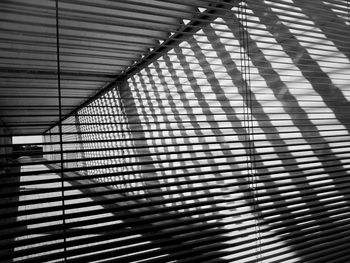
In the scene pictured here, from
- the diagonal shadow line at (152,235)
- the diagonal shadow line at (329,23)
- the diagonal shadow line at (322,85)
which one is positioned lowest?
the diagonal shadow line at (152,235)

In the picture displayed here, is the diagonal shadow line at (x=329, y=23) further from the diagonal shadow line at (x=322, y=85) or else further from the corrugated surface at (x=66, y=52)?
the corrugated surface at (x=66, y=52)

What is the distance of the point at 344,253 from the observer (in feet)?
6.19

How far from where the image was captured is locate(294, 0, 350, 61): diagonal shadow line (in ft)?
6.54

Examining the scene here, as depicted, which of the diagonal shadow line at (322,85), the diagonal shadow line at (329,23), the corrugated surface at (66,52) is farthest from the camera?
the diagonal shadow line at (322,85)

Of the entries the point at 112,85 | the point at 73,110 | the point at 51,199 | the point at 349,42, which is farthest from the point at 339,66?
the point at 51,199

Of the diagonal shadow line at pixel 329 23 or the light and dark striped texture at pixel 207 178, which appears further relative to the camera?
the diagonal shadow line at pixel 329 23

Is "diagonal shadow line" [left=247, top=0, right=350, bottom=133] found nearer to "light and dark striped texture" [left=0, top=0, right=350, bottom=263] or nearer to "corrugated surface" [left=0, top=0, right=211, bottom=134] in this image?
"light and dark striped texture" [left=0, top=0, right=350, bottom=263]

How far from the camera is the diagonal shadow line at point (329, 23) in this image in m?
1.99

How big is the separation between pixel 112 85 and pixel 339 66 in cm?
161

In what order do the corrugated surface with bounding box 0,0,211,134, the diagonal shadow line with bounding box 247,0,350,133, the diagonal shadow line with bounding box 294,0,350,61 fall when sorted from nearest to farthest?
the corrugated surface with bounding box 0,0,211,134 → the diagonal shadow line with bounding box 294,0,350,61 → the diagonal shadow line with bounding box 247,0,350,133

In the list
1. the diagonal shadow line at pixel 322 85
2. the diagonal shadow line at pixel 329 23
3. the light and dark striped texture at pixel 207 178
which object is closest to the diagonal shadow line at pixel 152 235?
the light and dark striped texture at pixel 207 178

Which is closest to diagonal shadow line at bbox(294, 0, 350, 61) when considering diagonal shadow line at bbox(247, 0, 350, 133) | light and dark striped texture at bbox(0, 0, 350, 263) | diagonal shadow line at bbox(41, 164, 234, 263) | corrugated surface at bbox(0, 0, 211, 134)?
light and dark striped texture at bbox(0, 0, 350, 263)

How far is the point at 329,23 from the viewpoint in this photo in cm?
215

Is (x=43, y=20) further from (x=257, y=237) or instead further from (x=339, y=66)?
(x=339, y=66)
